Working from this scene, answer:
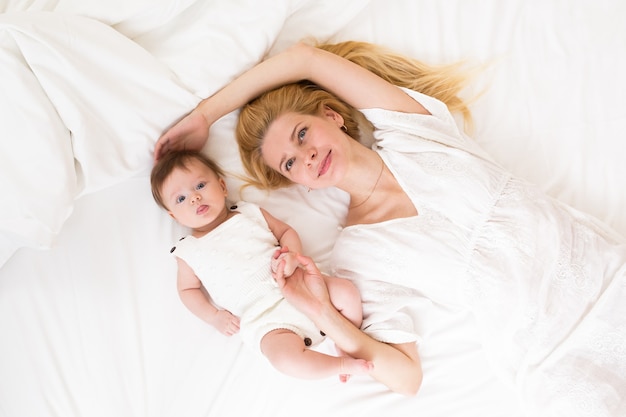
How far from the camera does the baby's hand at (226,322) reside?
1.69 metres

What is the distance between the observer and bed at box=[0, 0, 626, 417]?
1547 millimetres

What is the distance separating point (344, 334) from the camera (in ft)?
5.18

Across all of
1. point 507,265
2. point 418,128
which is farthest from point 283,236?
point 507,265

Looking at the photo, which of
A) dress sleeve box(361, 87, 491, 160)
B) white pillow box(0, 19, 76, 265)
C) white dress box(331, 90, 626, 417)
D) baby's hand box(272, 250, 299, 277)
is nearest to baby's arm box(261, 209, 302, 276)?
baby's hand box(272, 250, 299, 277)

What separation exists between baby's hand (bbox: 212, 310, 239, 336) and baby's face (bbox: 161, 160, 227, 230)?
27 centimetres

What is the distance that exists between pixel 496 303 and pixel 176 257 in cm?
93

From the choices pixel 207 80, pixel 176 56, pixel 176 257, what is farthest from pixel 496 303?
pixel 176 56

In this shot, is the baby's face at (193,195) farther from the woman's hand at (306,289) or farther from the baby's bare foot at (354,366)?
the baby's bare foot at (354,366)

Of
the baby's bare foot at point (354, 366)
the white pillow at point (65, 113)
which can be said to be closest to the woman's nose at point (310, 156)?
the white pillow at point (65, 113)

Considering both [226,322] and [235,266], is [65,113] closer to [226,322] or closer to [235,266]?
[235,266]

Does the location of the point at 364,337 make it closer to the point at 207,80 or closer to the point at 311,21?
the point at 207,80

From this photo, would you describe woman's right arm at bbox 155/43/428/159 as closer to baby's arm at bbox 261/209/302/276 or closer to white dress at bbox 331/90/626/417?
white dress at bbox 331/90/626/417

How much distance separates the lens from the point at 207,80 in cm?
178

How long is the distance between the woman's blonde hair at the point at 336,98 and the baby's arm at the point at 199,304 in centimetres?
37
